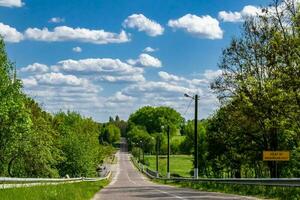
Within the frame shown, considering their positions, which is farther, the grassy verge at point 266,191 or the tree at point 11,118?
the tree at point 11,118

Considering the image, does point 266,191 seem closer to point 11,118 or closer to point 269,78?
point 269,78

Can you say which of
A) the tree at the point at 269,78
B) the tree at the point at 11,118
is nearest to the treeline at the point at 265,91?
the tree at the point at 269,78

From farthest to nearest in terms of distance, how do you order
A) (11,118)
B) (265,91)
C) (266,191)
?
(11,118) → (265,91) → (266,191)

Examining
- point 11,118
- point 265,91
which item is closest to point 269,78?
point 265,91

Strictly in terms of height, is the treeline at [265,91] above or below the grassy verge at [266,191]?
above

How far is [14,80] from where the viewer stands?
64688mm

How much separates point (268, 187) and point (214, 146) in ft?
169

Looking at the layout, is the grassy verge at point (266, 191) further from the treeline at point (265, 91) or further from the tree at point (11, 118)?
the tree at point (11, 118)

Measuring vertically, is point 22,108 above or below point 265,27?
below

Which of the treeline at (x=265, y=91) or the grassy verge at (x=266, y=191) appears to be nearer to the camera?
the grassy verge at (x=266, y=191)

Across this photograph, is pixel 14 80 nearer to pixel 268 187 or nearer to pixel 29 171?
pixel 29 171

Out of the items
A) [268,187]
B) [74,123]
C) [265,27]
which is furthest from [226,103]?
[74,123]

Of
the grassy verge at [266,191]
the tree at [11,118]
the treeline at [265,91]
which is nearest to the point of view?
the grassy verge at [266,191]

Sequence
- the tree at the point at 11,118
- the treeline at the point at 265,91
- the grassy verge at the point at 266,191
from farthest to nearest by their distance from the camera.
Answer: the tree at the point at 11,118, the treeline at the point at 265,91, the grassy verge at the point at 266,191
